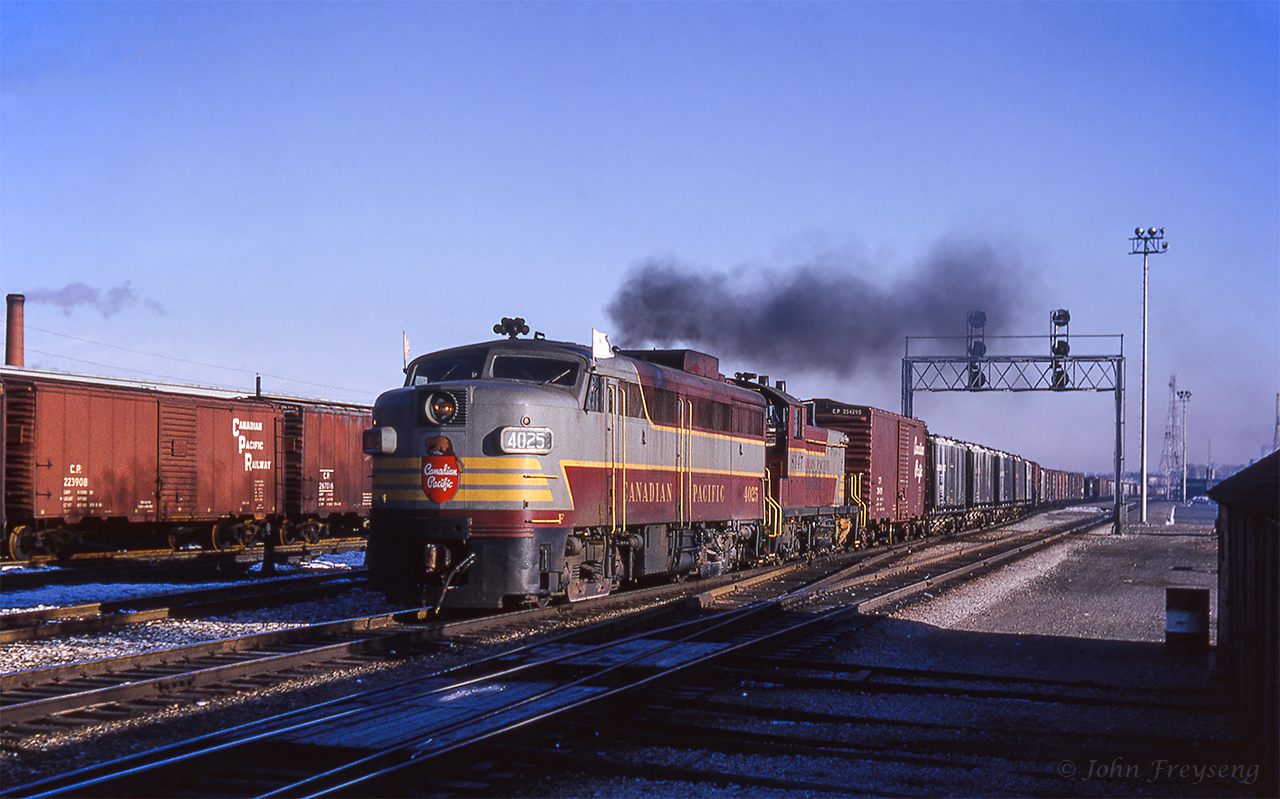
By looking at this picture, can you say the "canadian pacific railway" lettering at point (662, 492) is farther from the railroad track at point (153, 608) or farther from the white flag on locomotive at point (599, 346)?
the railroad track at point (153, 608)

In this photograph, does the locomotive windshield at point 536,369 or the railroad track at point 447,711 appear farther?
the locomotive windshield at point 536,369

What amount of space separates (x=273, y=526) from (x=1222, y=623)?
2278 centimetres

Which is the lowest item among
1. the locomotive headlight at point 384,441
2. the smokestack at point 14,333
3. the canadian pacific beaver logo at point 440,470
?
the canadian pacific beaver logo at point 440,470

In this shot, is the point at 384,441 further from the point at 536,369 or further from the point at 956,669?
the point at 956,669

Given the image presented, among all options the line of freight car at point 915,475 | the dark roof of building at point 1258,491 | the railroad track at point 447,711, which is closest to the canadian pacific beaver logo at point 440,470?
the railroad track at point 447,711

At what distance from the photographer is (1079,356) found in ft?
164

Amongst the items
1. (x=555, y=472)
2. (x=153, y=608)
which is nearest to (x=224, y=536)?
(x=153, y=608)

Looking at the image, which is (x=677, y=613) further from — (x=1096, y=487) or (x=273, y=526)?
(x=1096, y=487)

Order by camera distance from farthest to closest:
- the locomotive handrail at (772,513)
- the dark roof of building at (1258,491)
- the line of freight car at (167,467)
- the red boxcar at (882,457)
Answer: the red boxcar at (882,457) < the locomotive handrail at (772,513) < the line of freight car at (167,467) < the dark roof of building at (1258,491)

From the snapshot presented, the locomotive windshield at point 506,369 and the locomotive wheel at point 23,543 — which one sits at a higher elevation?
the locomotive windshield at point 506,369

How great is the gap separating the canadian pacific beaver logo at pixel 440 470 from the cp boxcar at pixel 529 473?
0.02m

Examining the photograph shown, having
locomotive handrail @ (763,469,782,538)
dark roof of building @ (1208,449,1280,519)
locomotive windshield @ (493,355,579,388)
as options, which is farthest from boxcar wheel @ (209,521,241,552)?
dark roof of building @ (1208,449,1280,519)

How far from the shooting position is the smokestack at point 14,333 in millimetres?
39906

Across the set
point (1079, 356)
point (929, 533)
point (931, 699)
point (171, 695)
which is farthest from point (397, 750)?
point (1079, 356)
